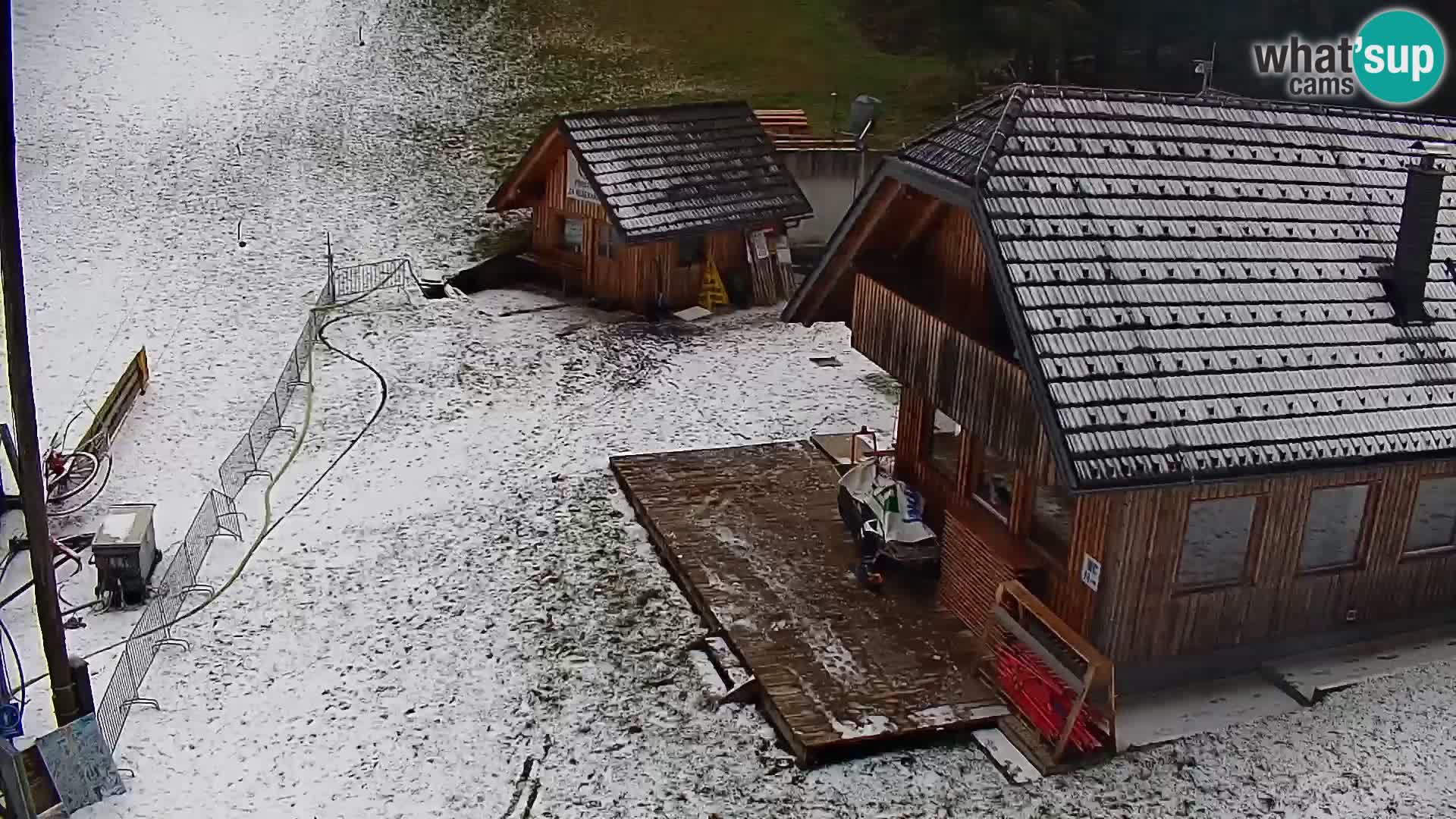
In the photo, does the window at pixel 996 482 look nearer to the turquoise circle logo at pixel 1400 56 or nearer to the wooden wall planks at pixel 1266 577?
the wooden wall planks at pixel 1266 577

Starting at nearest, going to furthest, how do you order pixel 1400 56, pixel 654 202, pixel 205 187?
pixel 654 202 < pixel 1400 56 < pixel 205 187

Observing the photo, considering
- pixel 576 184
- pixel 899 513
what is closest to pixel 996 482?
pixel 899 513

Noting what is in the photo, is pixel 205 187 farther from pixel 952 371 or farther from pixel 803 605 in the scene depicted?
pixel 952 371

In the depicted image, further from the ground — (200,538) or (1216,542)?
(1216,542)

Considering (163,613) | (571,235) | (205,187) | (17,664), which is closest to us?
(17,664)

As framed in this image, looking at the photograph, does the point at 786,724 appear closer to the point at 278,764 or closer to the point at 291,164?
the point at 278,764

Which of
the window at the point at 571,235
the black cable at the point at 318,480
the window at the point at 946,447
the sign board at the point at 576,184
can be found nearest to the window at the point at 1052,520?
the window at the point at 946,447

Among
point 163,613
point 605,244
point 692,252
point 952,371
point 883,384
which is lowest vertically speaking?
point 163,613
